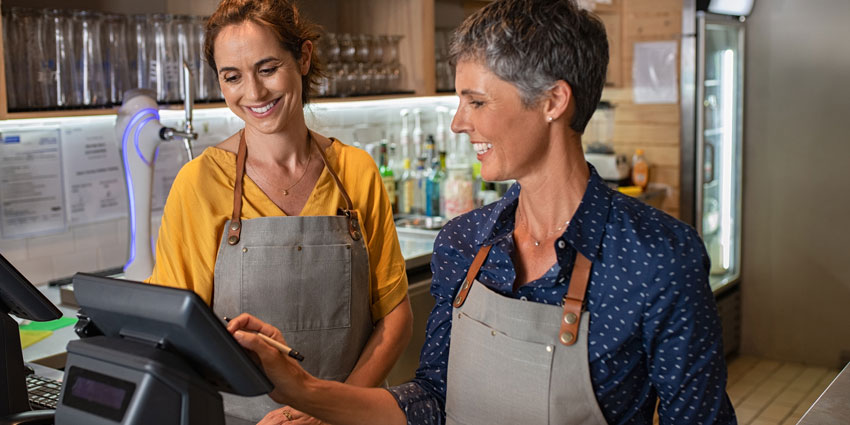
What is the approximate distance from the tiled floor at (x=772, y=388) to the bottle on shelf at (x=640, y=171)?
1.15 metres

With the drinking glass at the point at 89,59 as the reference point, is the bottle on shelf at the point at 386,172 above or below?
below

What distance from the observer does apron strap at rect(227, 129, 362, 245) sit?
1.83 metres

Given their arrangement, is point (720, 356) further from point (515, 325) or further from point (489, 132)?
point (489, 132)

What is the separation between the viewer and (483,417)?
1412mm

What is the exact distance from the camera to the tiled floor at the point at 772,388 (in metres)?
4.09

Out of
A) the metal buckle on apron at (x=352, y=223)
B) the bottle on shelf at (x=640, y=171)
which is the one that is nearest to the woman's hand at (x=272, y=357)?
the metal buckle on apron at (x=352, y=223)

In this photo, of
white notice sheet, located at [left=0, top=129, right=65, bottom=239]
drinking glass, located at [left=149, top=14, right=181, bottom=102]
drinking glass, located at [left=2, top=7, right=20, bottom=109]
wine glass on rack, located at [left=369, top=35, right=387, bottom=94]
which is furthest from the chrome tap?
wine glass on rack, located at [left=369, top=35, right=387, bottom=94]

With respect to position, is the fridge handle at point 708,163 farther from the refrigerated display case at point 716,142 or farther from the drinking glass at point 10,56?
the drinking glass at point 10,56

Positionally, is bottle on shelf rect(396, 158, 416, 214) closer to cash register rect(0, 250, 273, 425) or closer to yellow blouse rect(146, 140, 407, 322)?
yellow blouse rect(146, 140, 407, 322)

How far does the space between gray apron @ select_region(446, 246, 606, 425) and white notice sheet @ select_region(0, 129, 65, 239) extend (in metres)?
1.89

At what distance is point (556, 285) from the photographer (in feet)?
4.50

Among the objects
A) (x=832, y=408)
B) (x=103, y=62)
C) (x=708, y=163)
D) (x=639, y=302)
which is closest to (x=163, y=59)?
(x=103, y=62)

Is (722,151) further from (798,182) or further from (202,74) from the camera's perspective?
(202,74)

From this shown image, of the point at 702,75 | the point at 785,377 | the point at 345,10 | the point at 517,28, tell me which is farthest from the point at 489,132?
the point at 785,377
